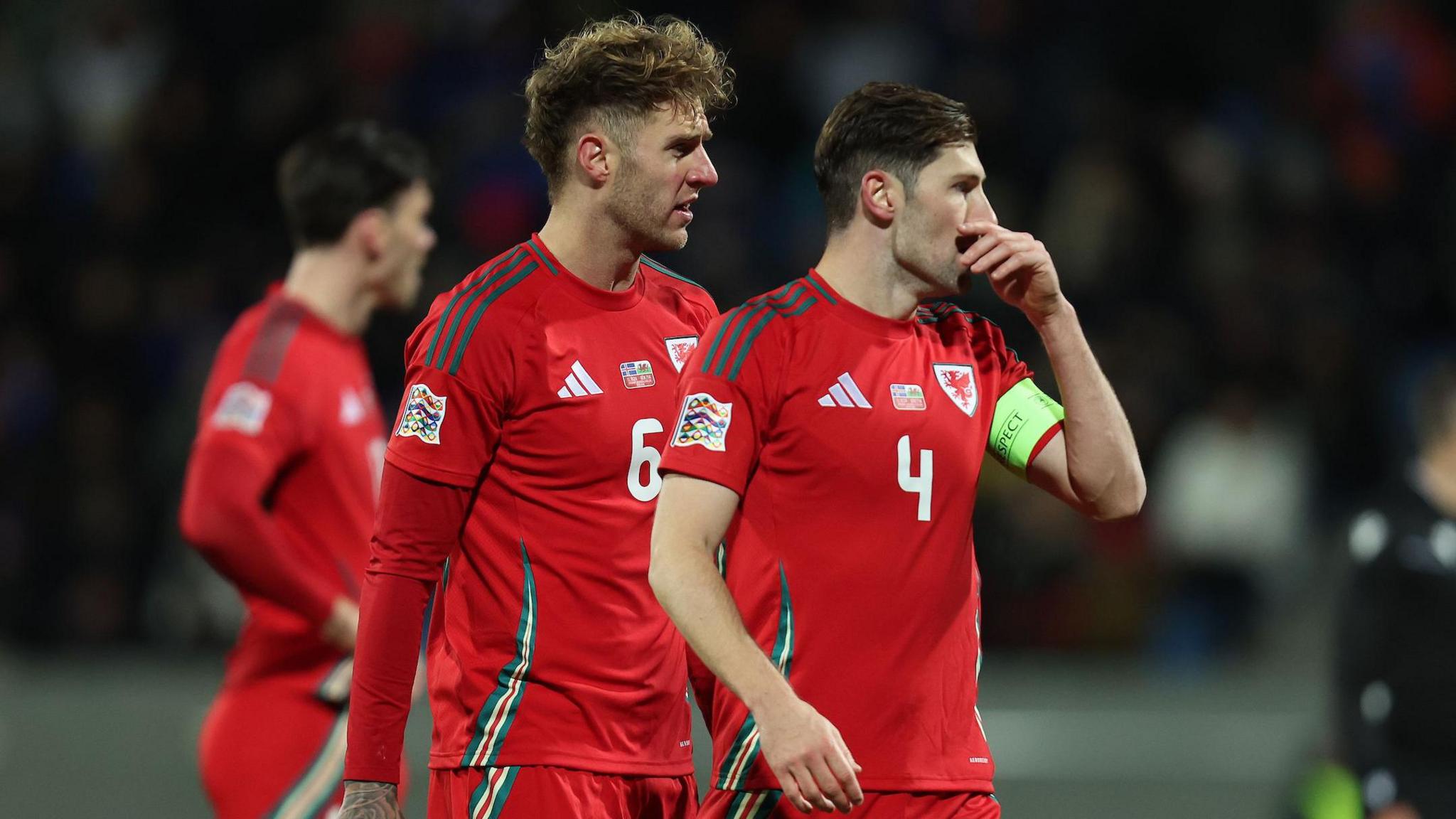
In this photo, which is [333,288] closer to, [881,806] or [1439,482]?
[881,806]

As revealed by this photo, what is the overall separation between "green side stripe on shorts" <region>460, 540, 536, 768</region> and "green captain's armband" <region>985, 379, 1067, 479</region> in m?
1.05

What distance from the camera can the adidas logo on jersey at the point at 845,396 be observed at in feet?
13.0

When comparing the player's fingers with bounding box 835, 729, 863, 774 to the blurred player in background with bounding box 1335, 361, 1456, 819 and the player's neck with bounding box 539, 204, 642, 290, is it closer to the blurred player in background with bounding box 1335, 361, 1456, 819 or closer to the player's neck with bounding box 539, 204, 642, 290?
the player's neck with bounding box 539, 204, 642, 290

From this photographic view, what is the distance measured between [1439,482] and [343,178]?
3.48m

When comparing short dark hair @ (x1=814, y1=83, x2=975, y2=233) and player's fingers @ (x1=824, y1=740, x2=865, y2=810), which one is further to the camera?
short dark hair @ (x1=814, y1=83, x2=975, y2=233)

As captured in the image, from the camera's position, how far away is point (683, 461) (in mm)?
3852

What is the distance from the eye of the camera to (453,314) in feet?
13.8

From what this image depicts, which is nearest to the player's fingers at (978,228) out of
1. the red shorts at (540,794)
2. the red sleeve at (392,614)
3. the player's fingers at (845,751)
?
the player's fingers at (845,751)

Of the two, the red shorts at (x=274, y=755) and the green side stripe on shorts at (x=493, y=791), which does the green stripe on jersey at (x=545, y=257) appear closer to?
the green side stripe on shorts at (x=493, y=791)

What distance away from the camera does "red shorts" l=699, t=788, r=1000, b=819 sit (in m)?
3.92

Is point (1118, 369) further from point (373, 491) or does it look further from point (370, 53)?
point (373, 491)

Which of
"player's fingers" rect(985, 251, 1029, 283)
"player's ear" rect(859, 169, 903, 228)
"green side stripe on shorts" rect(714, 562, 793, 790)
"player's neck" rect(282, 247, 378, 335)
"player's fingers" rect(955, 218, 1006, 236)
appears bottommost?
"green side stripe on shorts" rect(714, 562, 793, 790)

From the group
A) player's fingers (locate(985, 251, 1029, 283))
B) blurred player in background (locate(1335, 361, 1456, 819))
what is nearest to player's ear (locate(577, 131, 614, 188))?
player's fingers (locate(985, 251, 1029, 283))

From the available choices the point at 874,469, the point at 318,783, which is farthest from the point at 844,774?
the point at 318,783
